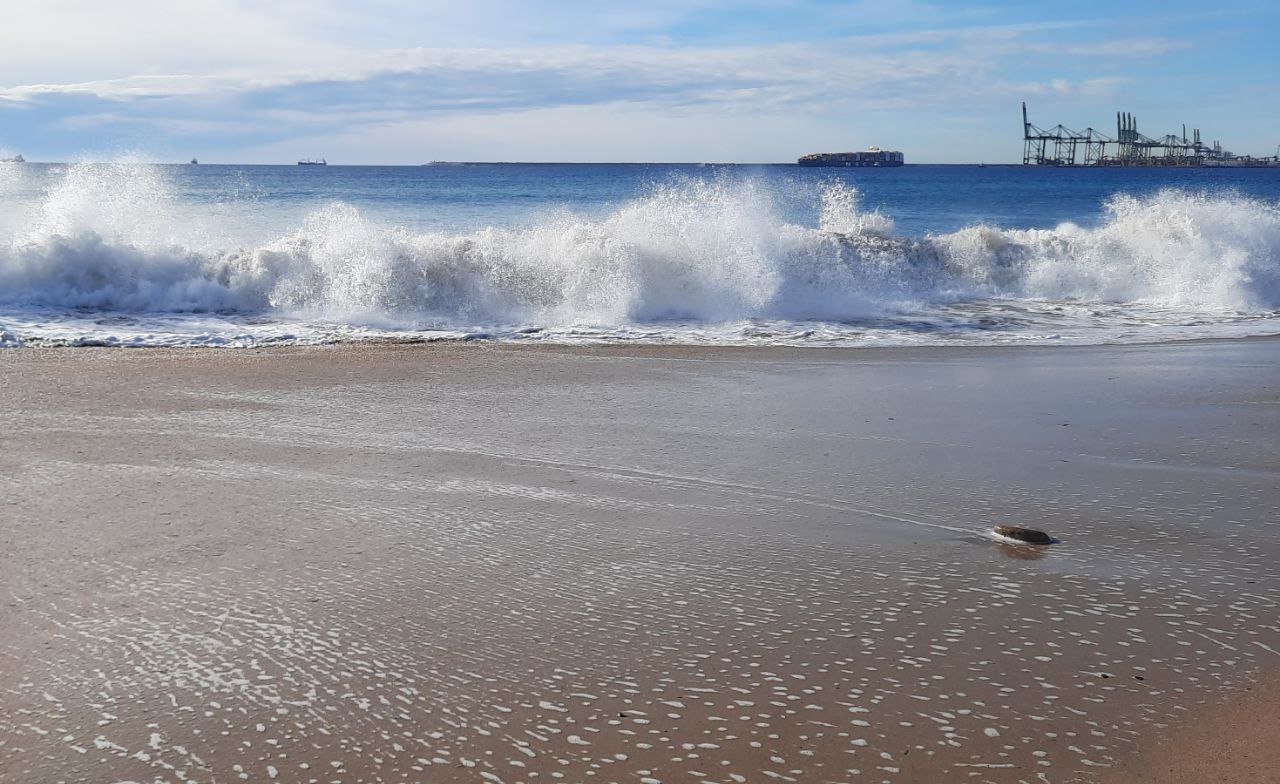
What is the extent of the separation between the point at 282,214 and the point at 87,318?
2514cm

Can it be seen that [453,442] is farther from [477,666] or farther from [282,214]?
[282,214]

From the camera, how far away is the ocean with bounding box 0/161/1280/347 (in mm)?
11625

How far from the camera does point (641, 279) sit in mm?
12984

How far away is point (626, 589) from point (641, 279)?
375 inches

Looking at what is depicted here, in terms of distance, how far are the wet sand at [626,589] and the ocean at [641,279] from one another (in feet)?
15.1

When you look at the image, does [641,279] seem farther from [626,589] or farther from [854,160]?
[854,160]

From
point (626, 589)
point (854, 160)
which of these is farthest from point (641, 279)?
point (854, 160)

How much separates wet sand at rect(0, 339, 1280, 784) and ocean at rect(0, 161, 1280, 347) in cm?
460

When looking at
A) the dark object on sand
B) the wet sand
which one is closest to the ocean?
the wet sand

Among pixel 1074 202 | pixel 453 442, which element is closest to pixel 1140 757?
pixel 453 442

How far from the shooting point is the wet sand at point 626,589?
2.70 metres

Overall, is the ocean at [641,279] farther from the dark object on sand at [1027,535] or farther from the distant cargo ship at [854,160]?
the distant cargo ship at [854,160]

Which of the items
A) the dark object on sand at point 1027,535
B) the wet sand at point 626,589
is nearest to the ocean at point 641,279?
the wet sand at point 626,589

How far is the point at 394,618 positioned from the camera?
3449 mm
